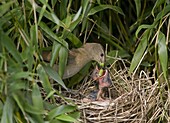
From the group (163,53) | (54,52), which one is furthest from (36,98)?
(163,53)

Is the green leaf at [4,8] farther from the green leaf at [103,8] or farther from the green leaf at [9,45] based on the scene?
the green leaf at [103,8]

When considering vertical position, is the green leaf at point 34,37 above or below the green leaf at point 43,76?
above

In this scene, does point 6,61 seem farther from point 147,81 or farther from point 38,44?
point 147,81

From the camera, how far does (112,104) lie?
64.5 inches

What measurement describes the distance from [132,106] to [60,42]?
297 mm

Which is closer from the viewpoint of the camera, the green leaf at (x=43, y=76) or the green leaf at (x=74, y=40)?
the green leaf at (x=43, y=76)

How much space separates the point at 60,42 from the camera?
5.08 ft

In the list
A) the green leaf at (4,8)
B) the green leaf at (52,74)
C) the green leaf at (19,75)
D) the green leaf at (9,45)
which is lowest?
the green leaf at (52,74)

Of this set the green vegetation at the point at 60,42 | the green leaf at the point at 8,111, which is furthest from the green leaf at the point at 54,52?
the green leaf at the point at 8,111

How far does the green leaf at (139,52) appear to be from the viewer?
5.38ft

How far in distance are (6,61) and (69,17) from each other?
255mm

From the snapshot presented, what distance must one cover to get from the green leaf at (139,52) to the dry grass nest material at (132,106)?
60 millimetres

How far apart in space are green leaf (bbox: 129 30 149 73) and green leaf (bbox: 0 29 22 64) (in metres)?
0.40

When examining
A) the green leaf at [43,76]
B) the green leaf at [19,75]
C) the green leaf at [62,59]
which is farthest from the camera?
the green leaf at [62,59]
